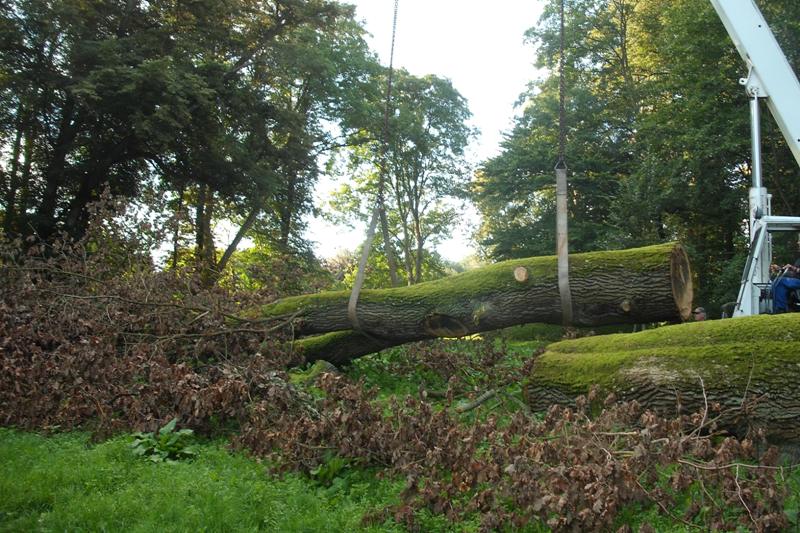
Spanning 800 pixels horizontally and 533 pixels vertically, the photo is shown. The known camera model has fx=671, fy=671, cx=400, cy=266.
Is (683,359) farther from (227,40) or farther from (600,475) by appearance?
(227,40)

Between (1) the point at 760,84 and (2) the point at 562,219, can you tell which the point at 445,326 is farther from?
(1) the point at 760,84

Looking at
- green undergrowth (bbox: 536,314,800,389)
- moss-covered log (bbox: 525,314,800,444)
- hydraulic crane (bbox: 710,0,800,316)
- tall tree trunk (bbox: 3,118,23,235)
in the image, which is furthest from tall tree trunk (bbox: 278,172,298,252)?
moss-covered log (bbox: 525,314,800,444)

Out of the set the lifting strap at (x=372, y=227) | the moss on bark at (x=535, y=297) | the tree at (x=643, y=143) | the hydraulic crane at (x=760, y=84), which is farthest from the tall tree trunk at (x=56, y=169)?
the tree at (x=643, y=143)

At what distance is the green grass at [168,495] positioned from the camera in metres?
3.72

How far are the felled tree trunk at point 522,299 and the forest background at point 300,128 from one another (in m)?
2.93

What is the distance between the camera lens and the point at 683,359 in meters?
5.05

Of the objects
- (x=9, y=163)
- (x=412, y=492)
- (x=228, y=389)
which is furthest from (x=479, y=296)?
(x=9, y=163)

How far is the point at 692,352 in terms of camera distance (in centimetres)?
509

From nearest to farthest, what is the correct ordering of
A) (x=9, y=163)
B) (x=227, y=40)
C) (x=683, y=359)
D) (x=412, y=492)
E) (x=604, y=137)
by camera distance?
(x=412, y=492) < (x=683, y=359) < (x=9, y=163) < (x=227, y=40) < (x=604, y=137)

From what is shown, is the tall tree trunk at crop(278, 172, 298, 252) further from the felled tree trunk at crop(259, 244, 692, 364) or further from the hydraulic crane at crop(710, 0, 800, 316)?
the hydraulic crane at crop(710, 0, 800, 316)

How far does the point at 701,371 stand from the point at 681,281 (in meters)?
1.47

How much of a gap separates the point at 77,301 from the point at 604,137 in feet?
71.6

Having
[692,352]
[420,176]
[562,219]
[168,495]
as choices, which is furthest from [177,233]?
[420,176]

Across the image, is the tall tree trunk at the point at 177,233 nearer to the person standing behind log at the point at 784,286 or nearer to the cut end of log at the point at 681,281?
the cut end of log at the point at 681,281
